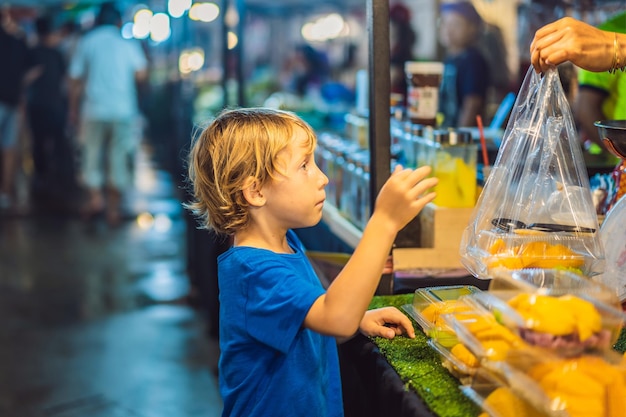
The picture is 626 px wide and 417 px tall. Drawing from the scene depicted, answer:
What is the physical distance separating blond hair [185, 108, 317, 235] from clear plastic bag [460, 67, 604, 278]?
0.49m

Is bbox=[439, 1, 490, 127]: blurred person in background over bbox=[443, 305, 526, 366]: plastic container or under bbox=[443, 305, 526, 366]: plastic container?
over

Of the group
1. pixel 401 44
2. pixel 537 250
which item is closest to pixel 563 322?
pixel 537 250

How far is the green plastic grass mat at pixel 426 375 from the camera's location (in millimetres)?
1573

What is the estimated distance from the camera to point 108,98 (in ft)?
27.8

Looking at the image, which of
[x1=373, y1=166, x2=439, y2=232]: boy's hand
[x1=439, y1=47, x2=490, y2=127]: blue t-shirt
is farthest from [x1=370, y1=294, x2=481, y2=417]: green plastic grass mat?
[x1=439, y1=47, x2=490, y2=127]: blue t-shirt

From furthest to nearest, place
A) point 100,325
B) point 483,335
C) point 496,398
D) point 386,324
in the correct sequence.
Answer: point 100,325 → point 386,324 → point 483,335 → point 496,398

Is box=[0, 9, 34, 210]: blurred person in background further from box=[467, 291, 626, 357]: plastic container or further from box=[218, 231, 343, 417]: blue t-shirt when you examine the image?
box=[467, 291, 626, 357]: plastic container

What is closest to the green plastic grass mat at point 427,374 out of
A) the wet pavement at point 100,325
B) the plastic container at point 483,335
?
the plastic container at point 483,335

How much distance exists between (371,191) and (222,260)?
A: 89 cm

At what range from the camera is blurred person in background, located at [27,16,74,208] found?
1028cm

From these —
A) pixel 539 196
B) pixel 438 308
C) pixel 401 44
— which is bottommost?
pixel 438 308

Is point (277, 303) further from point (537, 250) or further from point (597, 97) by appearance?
point (597, 97)

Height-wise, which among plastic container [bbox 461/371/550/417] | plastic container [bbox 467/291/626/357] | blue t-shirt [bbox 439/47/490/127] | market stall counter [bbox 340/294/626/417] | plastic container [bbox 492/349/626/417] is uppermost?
blue t-shirt [bbox 439/47/490/127]

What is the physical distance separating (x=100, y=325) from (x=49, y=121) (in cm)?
605
